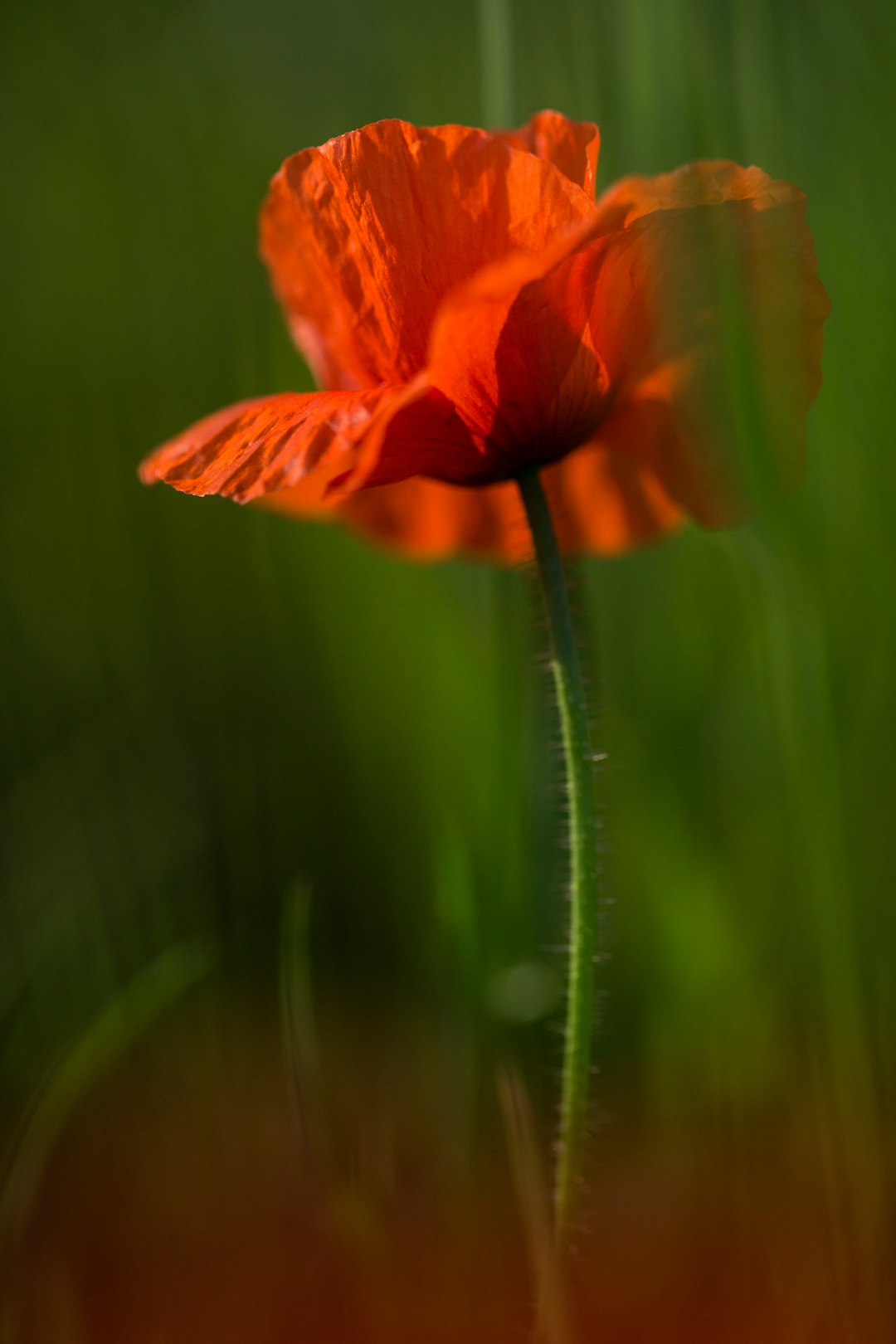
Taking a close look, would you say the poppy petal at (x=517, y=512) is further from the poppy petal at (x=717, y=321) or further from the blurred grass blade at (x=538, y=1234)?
the blurred grass blade at (x=538, y=1234)

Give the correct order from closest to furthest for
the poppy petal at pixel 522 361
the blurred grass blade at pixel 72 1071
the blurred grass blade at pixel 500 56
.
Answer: the poppy petal at pixel 522 361, the blurred grass blade at pixel 72 1071, the blurred grass blade at pixel 500 56

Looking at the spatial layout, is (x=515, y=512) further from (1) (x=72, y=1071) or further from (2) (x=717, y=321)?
(1) (x=72, y=1071)

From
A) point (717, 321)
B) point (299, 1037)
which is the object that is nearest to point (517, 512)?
point (717, 321)

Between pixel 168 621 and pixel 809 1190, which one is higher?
pixel 168 621

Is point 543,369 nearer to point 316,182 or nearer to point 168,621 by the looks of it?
point 316,182

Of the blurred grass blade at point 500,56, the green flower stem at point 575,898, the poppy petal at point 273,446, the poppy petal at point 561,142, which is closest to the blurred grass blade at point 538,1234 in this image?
the green flower stem at point 575,898

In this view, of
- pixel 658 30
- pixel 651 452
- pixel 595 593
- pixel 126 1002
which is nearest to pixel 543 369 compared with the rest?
pixel 651 452
